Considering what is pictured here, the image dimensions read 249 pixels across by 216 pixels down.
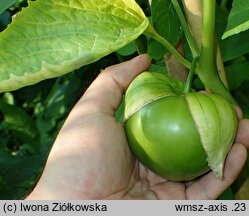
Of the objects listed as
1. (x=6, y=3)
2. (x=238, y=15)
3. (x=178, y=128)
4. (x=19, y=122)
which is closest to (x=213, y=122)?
(x=178, y=128)

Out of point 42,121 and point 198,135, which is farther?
point 42,121

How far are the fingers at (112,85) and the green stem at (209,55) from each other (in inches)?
5.9

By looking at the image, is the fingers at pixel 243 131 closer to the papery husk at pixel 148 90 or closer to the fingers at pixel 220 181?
the fingers at pixel 220 181

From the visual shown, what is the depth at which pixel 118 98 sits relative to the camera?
3.05ft

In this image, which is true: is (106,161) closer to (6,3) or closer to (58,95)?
(6,3)

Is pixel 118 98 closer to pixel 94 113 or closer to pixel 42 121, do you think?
pixel 94 113

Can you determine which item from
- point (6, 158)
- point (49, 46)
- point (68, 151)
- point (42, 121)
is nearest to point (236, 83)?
point (68, 151)

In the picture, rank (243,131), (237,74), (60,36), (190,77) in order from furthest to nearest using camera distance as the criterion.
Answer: (237,74), (243,131), (190,77), (60,36)

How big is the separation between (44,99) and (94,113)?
1170 mm

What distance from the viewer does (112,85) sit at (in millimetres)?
920

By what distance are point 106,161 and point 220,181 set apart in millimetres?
223

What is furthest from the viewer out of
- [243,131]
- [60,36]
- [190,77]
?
[243,131]

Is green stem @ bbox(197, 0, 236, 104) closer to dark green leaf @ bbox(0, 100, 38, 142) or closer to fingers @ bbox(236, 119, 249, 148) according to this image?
fingers @ bbox(236, 119, 249, 148)

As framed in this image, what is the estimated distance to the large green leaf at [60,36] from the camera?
2.11ft
